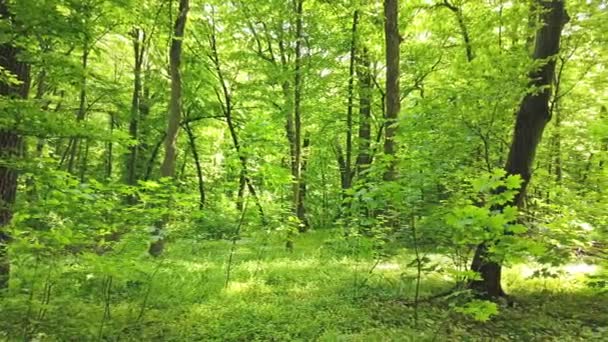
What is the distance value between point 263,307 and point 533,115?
469 cm

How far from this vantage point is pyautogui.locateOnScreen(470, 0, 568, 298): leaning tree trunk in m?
5.61

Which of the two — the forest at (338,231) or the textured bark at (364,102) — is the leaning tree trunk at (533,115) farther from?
the textured bark at (364,102)

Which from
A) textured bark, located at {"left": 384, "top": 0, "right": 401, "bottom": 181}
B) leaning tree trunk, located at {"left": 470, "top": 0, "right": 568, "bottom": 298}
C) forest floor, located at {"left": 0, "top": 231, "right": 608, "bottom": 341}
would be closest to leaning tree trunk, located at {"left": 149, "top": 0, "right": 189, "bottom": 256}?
forest floor, located at {"left": 0, "top": 231, "right": 608, "bottom": 341}

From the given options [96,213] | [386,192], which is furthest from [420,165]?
[96,213]

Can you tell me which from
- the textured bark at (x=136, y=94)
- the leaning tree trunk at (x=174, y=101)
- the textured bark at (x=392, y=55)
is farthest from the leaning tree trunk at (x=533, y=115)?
the textured bark at (x=136, y=94)

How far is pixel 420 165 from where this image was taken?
18.8ft

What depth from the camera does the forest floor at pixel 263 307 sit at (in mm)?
4500

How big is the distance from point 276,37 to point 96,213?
11197 millimetres

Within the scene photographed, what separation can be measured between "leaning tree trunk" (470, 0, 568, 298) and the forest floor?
1.59 ft

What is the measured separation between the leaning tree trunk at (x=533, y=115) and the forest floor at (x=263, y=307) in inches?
19.1

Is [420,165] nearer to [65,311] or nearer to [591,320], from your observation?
[591,320]

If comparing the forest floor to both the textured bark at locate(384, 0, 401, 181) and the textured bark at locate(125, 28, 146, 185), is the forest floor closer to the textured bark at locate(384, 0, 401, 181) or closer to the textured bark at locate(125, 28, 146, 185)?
the textured bark at locate(384, 0, 401, 181)

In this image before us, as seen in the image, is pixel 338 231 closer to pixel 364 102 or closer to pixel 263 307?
pixel 263 307

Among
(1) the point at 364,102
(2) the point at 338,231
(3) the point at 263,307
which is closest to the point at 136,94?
(1) the point at 364,102
